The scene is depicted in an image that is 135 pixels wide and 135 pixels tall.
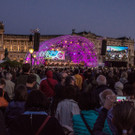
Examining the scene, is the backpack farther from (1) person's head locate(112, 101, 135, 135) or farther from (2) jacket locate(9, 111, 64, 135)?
(1) person's head locate(112, 101, 135, 135)

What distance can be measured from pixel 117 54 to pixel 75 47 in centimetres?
3840

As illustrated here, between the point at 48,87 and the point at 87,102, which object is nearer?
the point at 87,102

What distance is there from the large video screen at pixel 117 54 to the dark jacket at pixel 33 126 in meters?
73.9

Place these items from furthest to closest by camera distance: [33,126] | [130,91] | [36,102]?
[130,91]
[36,102]
[33,126]

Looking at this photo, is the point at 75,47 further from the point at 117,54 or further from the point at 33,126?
the point at 33,126

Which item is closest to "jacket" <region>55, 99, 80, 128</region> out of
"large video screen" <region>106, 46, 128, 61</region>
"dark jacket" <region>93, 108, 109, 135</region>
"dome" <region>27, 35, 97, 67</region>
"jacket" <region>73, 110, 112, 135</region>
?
"jacket" <region>73, 110, 112, 135</region>

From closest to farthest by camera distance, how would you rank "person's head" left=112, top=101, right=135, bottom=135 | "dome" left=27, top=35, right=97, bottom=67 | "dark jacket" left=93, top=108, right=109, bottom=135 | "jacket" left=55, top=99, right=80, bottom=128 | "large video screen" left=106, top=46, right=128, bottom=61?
"person's head" left=112, top=101, right=135, bottom=135 → "dark jacket" left=93, top=108, right=109, bottom=135 → "jacket" left=55, top=99, right=80, bottom=128 → "dome" left=27, top=35, right=97, bottom=67 → "large video screen" left=106, top=46, right=128, bottom=61

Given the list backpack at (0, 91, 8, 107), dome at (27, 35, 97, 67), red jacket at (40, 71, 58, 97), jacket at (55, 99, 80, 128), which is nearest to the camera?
jacket at (55, 99, 80, 128)

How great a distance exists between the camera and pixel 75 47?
42.9 metres

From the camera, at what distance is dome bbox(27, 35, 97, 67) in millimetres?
38938

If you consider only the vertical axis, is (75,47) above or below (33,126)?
above

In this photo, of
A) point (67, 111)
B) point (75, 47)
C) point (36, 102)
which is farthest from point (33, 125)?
point (75, 47)

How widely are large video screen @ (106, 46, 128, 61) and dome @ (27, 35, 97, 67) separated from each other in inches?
1264

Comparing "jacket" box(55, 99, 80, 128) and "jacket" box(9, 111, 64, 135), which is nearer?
"jacket" box(9, 111, 64, 135)
